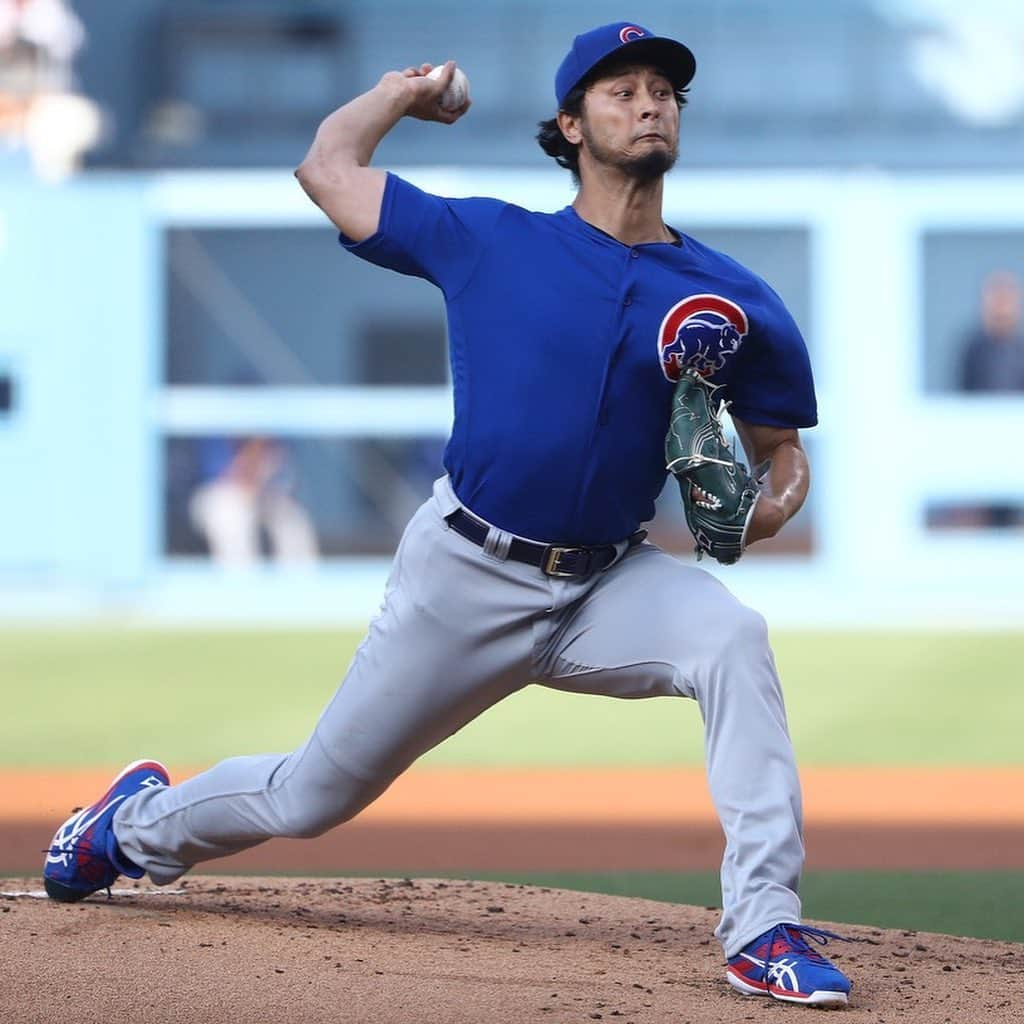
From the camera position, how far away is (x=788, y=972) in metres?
3.30

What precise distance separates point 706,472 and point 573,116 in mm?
850

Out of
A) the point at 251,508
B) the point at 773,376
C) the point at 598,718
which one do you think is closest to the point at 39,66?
the point at 251,508

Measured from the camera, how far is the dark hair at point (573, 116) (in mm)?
3777

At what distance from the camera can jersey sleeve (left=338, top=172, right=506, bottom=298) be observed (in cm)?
368

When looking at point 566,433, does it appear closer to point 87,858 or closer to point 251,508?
point 87,858

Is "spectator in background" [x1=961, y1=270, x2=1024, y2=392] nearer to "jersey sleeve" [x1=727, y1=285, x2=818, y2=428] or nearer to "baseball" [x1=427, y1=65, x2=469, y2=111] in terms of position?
"jersey sleeve" [x1=727, y1=285, x2=818, y2=428]

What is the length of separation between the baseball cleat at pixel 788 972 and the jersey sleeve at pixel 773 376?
107 centimetres

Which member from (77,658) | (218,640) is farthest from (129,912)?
(218,640)

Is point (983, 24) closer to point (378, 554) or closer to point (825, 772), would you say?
point (378, 554)

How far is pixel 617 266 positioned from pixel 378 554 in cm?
1102

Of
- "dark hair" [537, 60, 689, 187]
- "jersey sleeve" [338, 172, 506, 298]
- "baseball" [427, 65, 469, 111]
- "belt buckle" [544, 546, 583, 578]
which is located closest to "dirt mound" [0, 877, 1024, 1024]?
"belt buckle" [544, 546, 583, 578]

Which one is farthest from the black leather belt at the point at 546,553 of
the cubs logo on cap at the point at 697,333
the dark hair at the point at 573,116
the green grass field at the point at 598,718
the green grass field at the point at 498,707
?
the green grass field at the point at 498,707

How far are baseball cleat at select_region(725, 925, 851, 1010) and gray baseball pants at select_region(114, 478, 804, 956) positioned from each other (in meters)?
0.04

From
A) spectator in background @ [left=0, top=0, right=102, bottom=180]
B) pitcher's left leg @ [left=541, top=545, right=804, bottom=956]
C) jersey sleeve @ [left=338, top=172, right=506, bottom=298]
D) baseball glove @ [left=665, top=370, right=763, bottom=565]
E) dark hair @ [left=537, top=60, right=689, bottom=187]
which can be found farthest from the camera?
spectator in background @ [left=0, top=0, right=102, bottom=180]
